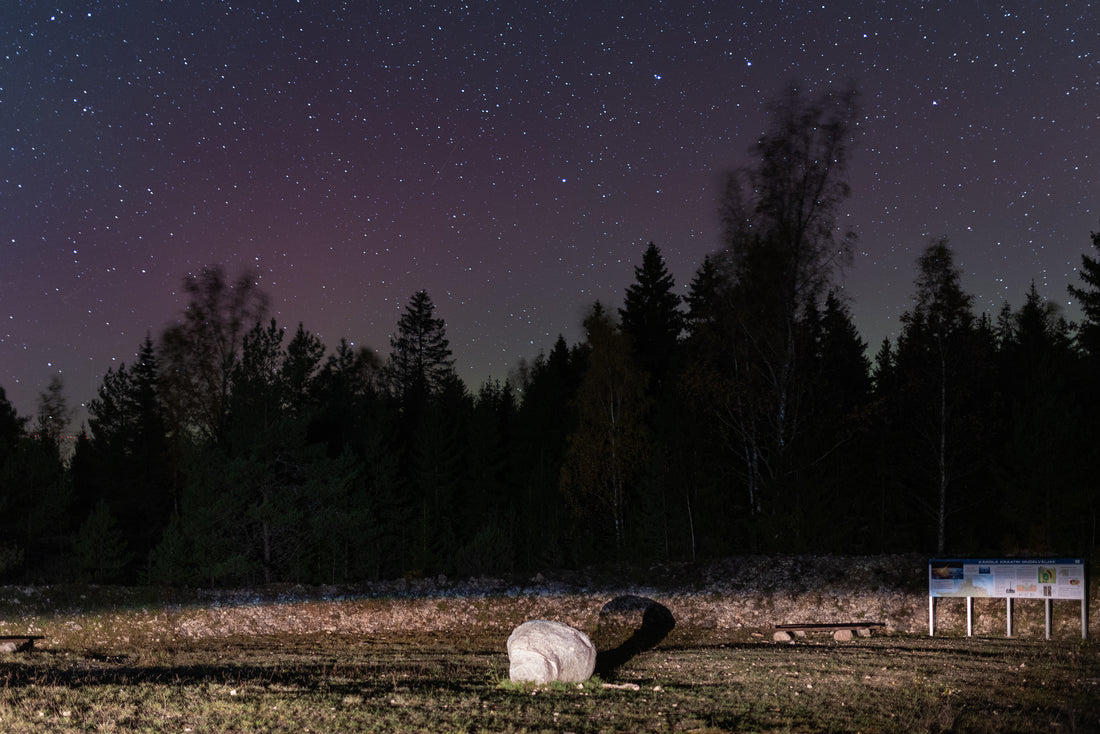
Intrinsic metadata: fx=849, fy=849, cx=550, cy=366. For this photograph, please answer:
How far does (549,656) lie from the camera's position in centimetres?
1144

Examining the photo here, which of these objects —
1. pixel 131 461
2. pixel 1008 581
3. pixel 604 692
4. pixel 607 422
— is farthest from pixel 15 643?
pixel 131 461

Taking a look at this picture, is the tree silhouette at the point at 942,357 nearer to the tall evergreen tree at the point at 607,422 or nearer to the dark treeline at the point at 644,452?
the dark treeline at the point at 644,452

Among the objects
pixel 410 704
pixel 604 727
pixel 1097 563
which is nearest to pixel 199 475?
pixel 410 704

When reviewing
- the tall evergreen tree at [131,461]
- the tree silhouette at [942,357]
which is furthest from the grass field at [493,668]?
the tall evergreen tree at [131,461]

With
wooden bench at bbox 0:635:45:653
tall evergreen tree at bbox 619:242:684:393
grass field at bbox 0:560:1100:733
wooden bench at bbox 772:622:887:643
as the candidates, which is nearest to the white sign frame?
grass field at bbox 0:560:1100:733

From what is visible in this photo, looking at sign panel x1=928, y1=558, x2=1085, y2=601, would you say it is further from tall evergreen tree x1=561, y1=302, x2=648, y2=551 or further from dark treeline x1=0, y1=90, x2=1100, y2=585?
tall evergreen tree x1=561, y1=302, x2=648, y2=551

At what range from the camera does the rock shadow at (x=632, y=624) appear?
18.0 m

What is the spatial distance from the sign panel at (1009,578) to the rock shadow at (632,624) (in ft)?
19.1

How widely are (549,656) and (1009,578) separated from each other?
1003 cm

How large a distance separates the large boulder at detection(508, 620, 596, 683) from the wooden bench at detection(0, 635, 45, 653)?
12460 millimetres

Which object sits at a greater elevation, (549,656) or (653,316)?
(653,316)

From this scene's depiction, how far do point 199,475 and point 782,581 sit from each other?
18238 mm

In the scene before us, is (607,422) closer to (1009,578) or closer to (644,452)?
(644,452)

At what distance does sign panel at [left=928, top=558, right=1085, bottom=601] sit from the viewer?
15812 millimetres
